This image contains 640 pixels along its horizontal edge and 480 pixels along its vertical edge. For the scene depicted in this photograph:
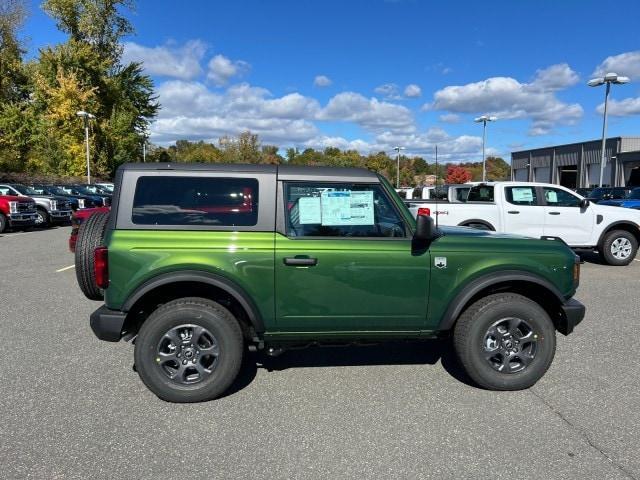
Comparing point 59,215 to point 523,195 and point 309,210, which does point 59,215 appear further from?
point 309,210

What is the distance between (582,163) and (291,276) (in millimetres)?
55139

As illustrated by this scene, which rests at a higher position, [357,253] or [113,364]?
[357,253]

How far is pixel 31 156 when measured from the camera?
43500 mm

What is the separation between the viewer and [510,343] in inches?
153

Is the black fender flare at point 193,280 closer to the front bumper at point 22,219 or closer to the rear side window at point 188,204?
the rear side window at point 188,204

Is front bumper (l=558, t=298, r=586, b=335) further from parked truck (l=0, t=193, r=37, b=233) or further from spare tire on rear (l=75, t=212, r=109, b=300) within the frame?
parked truck (l=0, t=193, r=37, b=233)

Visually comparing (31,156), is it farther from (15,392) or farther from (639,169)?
(639,169)

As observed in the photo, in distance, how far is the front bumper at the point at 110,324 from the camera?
11.7 feet

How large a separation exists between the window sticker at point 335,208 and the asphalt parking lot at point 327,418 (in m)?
1.41

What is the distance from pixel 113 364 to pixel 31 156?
47.1 m

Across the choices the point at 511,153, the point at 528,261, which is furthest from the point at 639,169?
the point at 528,261

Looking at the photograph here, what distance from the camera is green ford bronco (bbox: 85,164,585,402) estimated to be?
11.7ft

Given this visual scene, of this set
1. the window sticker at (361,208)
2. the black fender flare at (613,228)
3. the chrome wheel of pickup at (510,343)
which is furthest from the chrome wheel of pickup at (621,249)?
the window sticker at (361,208)

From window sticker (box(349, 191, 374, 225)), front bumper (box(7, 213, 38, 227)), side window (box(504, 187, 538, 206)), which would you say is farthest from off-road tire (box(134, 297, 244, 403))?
front bumper (box(7, 213, 38, 227))
